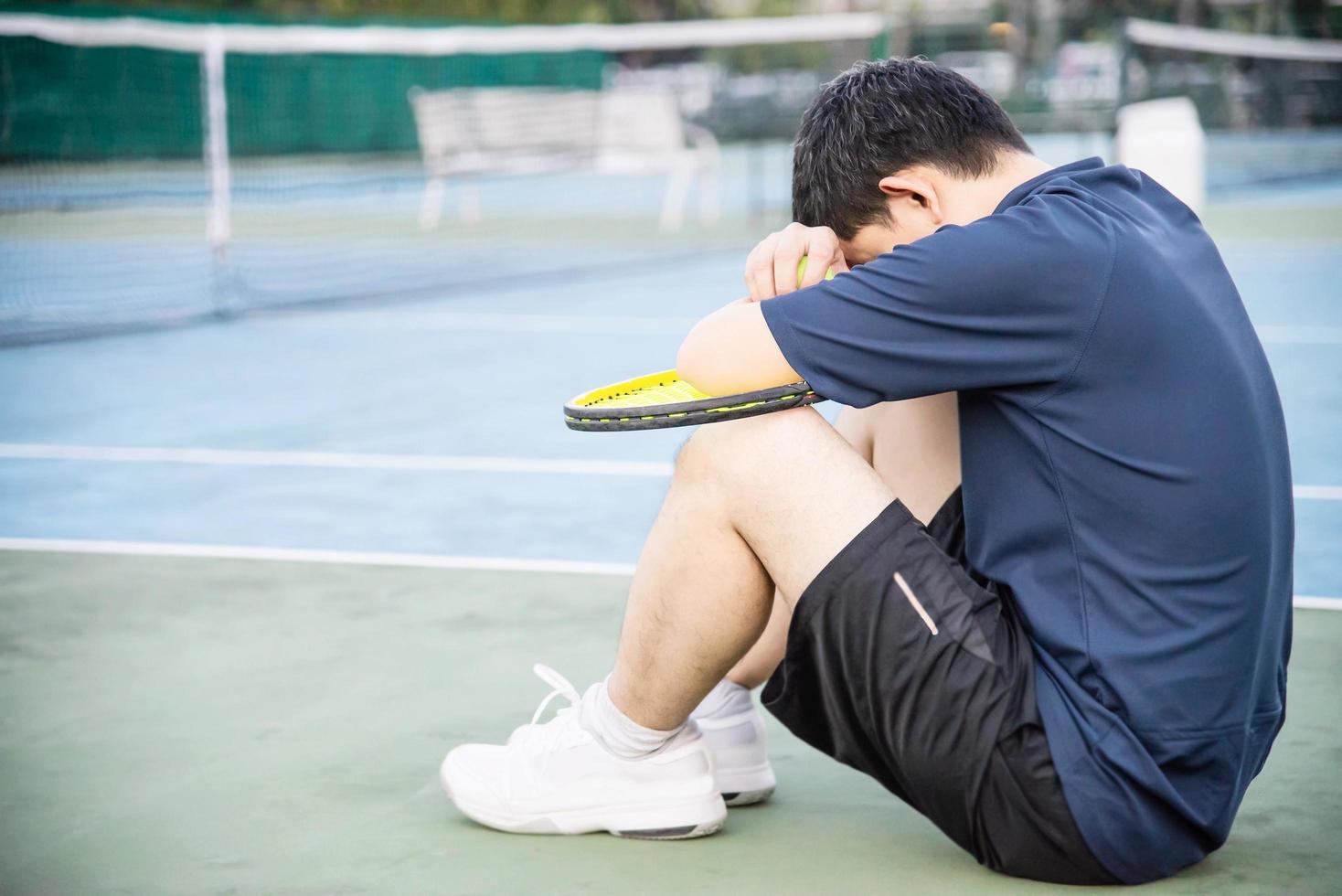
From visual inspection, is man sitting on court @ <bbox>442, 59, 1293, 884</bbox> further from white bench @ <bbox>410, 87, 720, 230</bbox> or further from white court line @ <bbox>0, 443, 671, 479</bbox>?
white bench @ <bbox>410, 87, 720, 230</bbox>

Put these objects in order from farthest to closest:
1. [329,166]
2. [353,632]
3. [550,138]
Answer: [329,166] < [550,138] < [353,632]

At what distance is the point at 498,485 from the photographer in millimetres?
4574

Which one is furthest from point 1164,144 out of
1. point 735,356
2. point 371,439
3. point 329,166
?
point 735,356

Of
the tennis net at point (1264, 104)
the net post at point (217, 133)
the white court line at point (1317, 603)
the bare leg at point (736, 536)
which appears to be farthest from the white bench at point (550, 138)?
the bare leg at point (736, 536)

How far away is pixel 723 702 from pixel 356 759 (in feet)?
1.97

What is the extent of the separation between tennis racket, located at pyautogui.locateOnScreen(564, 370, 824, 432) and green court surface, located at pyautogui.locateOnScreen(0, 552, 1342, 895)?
59 cm

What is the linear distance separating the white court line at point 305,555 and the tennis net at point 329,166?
4.17m

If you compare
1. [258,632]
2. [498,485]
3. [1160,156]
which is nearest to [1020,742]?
[258,632]

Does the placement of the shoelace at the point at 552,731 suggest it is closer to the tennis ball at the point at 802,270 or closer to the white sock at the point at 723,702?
the white sock at the point at 723,702

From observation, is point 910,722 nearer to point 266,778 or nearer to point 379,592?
point 266,778

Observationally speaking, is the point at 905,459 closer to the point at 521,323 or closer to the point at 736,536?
the point at 736,536

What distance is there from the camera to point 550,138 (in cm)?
1417

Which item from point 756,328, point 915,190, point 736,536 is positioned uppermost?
point 915,190

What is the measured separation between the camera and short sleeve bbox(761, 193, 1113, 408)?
5.94ft
